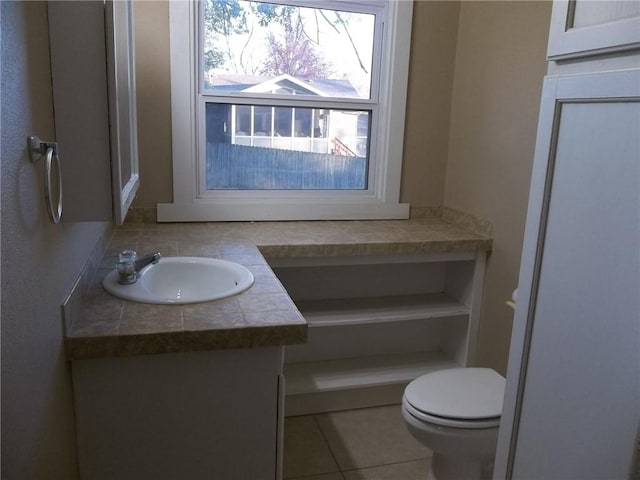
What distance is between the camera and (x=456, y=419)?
1666 millimetres

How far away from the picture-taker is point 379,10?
260cm

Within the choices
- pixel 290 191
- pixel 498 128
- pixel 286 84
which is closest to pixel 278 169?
pixel 290 191

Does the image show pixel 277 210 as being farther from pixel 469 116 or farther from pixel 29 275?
pixel 29 275

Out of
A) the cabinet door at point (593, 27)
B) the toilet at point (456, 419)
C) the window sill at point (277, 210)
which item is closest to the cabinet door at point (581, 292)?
the cabinet door at point (593, 27)

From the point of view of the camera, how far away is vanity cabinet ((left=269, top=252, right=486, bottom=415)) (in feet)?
7.89

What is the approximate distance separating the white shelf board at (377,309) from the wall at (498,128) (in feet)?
0.67

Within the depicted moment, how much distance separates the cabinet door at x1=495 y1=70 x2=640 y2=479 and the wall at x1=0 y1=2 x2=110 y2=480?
0.92 meters

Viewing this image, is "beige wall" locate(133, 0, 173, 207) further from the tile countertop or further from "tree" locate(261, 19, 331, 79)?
"tree" locate(261, 19, 331, 79)

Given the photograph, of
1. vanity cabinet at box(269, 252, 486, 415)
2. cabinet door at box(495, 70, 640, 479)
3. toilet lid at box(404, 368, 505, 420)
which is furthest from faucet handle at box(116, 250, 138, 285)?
cabinet door at box(495, 70, 640, 479)

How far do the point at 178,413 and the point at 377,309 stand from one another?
1307mm

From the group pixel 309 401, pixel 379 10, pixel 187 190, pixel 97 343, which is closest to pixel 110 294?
pixel 97 343

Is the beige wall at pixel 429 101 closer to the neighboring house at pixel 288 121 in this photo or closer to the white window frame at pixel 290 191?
the white window frame at pixel 290 191

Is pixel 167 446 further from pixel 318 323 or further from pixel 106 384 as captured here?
pixel 318 323

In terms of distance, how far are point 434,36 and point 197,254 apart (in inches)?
63.8
